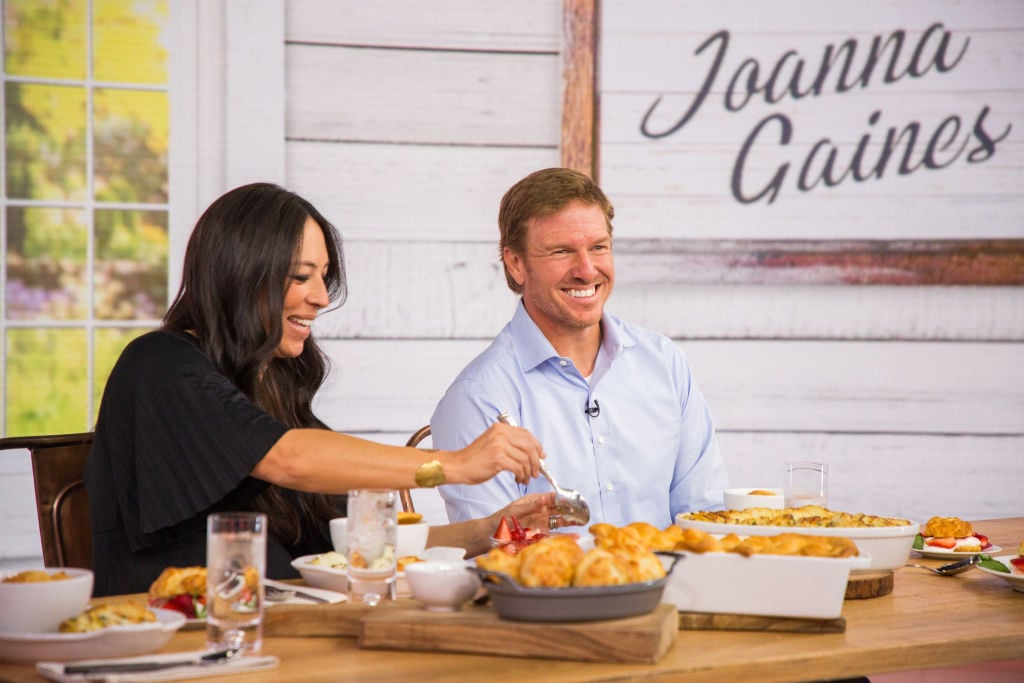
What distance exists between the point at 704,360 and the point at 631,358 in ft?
3.66

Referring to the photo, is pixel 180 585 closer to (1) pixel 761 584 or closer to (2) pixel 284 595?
(2) pixel 284 595

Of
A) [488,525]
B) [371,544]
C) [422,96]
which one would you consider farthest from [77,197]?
[371,544]

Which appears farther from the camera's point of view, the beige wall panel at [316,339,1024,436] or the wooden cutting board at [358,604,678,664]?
the beige wall panel at [316,339,1024,436]

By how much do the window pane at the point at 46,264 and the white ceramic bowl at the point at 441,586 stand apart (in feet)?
7.46

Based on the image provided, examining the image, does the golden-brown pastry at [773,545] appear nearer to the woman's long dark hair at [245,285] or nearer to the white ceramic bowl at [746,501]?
the white ceramic bowl at [746,501]

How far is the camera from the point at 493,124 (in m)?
3.62

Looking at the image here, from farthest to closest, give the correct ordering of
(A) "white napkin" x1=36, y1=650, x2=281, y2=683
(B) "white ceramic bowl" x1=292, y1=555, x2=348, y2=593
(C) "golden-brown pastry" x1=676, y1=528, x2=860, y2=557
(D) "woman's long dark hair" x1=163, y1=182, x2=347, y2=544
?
(D) "woman's long dark hair" x1=163, y1=182, x2=347, y2=544 → (B) "white ceramic bowl" x1=292, y1=555, x2=348, y2=593 → (C) "golden-brown pastry" x1=676, y1=528, x2=860, y2=557 → (A) "white napkin" x1=36, y1=650, x2=281, y2=683

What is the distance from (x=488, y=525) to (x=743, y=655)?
0.76 meters

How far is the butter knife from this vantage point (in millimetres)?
1257

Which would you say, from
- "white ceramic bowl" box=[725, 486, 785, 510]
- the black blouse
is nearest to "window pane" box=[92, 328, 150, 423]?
the black blouse

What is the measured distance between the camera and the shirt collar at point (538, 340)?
255 centimetres

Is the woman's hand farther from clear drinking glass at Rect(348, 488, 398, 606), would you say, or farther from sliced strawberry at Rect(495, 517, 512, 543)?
clear drinking glass at Rect(348, 488, 398, 606)

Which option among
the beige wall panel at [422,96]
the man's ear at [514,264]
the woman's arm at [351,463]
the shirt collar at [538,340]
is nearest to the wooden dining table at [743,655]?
the woman's arm at [351,463]

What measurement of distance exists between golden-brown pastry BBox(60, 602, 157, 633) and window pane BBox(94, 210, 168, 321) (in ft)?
7.17
